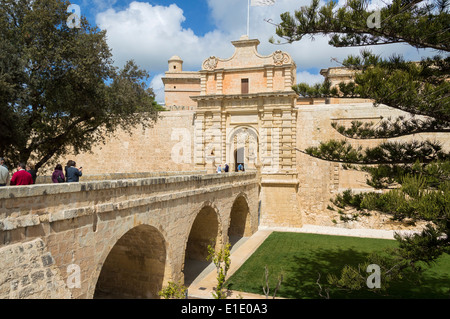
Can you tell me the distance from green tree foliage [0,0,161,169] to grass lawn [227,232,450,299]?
272 inches

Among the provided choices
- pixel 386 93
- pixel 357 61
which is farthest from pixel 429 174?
pixel 357 61

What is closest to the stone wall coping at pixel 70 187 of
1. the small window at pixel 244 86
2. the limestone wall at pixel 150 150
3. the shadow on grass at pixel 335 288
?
the shadow on grass at pixel 335 288

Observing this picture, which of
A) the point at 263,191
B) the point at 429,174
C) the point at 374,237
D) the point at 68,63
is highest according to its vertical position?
the point at 68,63

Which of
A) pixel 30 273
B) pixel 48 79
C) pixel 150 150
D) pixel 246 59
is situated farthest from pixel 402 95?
pixel 150 150

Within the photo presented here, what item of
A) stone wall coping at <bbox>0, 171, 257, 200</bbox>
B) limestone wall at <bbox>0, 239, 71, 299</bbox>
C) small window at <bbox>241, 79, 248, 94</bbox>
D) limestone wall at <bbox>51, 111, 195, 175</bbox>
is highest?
small window at <bbox>241, 79, 248, 94</bbox>

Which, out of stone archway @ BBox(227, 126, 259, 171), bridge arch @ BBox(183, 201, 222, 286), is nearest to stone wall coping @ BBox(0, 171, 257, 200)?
bridge arch @ BBox(183, 201, 222, 286)

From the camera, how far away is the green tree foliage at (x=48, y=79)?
7.84 metres

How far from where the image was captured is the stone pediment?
16.9 metres

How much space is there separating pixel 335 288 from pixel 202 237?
4958 mm

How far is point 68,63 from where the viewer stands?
8711 millimetres

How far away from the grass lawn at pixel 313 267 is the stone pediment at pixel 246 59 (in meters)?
9.01

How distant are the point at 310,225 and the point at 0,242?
15.6 metres

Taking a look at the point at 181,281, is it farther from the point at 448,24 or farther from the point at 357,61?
the point at 448,24

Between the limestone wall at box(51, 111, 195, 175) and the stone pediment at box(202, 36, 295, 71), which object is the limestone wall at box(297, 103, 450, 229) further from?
the limestone wall at box(51, 111, 195, 175)
